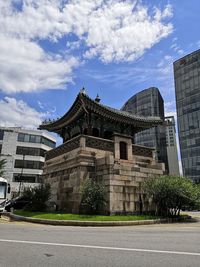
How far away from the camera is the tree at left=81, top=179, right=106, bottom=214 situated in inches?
770

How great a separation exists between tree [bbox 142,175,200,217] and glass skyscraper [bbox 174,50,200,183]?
5863 centimetres

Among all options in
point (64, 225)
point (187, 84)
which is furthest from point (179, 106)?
point (64, 225)

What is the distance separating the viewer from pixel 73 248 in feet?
25.7

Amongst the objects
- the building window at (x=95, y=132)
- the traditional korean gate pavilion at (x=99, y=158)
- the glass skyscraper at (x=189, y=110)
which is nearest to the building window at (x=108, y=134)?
the traditional korean gate pavilion at (x=99, y=158)

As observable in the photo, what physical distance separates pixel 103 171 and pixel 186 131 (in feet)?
217

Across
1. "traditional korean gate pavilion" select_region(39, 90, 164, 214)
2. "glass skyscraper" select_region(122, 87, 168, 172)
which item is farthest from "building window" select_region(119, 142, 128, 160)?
"glass skyscraper" select_region(122, 87, 168, 172)

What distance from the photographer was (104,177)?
70.5 ft

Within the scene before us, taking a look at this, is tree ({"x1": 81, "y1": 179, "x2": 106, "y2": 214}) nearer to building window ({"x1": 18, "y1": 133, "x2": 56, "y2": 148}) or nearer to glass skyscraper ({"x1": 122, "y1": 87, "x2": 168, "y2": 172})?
building window ({"x1": 18, "y1": 133, "x2": 56, "y2": 148})

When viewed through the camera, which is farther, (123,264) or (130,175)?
(130,175)

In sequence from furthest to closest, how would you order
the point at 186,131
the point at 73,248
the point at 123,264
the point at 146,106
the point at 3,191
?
the point at 146,106, the point at 186,131, the point at 3,191, the point at 73,248, the point at 123,264

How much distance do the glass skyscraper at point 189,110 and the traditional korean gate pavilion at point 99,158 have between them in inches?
2146

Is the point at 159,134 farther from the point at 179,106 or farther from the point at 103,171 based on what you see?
the point at 103,171

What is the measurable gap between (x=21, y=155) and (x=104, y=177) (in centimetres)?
4234

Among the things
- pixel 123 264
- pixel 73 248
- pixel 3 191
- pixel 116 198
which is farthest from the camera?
pixel 3 191
